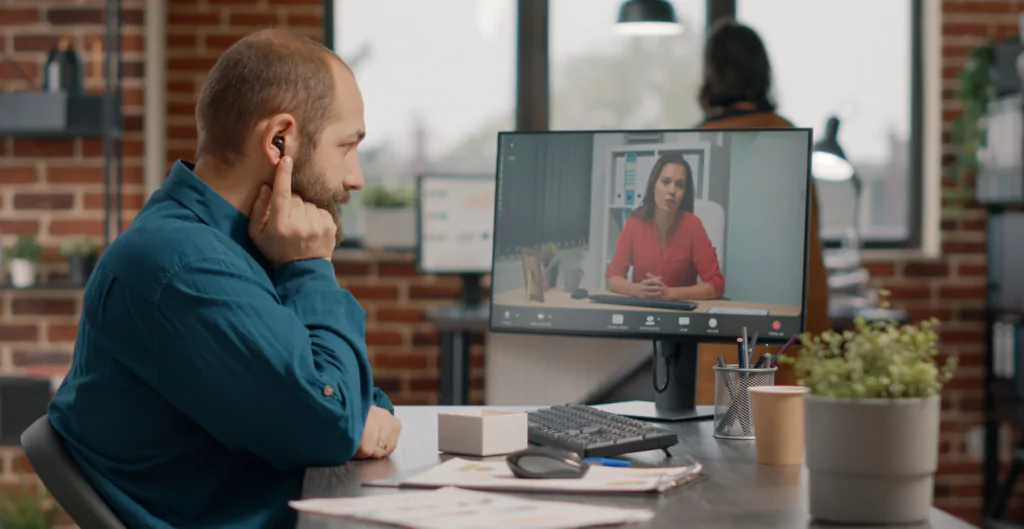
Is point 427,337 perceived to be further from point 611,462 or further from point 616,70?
point 611,462

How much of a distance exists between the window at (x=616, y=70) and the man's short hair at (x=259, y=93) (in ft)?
9.40

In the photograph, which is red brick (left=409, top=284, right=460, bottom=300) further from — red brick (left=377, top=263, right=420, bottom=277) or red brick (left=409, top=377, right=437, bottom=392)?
red brick (left=409, top=377, right=437, bottom=392)

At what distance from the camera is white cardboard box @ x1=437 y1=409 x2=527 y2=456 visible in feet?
4.21

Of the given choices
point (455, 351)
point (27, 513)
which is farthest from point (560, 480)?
point (27, 513)

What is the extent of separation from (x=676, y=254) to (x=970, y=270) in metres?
2.86

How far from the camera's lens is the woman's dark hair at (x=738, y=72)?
8.34ft

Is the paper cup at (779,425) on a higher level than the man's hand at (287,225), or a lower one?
lower

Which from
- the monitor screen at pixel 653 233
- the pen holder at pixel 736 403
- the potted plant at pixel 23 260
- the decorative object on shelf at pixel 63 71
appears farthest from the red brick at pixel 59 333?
Answer: the pen holder at pixel 736 403

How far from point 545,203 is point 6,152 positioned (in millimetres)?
2472

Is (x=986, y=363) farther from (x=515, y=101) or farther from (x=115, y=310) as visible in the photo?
(x=115, y=310)

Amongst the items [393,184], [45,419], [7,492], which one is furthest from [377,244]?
[45,419]

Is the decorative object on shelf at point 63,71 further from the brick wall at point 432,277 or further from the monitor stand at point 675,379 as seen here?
the monitor stand at point 675,379

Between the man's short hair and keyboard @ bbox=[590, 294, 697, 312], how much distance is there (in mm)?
551

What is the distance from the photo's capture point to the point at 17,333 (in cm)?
350
